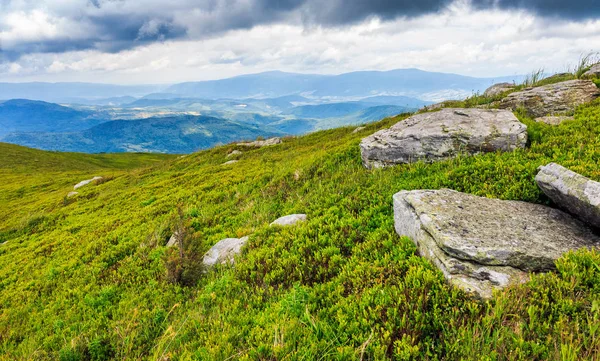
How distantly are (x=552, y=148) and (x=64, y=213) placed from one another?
29838 millimetres

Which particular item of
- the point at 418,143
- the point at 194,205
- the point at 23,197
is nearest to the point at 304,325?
the point at 418,143

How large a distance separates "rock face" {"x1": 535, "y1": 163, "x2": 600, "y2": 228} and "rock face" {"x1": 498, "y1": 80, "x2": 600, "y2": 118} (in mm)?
8521

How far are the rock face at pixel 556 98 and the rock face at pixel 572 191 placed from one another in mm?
8521

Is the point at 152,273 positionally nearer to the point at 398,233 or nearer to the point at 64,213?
the point at 398,233

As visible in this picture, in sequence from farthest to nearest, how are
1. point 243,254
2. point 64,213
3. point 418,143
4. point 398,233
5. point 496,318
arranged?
1. point 64,213
2. point 418,143
3. point 243,254
4. point 398,233
5. point 496,318

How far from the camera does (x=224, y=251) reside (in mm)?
9516

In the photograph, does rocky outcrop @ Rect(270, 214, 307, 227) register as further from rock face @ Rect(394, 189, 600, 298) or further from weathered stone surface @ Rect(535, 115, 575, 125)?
weathered stone surface @ Rect(535, 115, 575, 125)

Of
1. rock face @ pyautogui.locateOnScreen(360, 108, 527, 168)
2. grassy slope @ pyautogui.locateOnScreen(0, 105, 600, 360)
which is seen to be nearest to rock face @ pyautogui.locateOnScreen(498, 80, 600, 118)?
grassy slope @ pyautogui.locateOnScreen(0, 105, 600, 360)

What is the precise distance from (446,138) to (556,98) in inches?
304

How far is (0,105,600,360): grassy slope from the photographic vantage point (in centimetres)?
424

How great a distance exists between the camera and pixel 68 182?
163ft

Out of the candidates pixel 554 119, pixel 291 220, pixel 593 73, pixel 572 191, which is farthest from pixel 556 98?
pixel 291 220

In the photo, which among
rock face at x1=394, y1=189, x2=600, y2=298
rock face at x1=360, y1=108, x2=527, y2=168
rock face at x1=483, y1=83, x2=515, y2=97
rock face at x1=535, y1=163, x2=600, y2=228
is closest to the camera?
rock face at x1=394, y1=189, x2=600, y2=298

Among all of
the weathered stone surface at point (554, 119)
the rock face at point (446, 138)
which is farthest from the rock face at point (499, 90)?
the rock face at point (446, 138)
